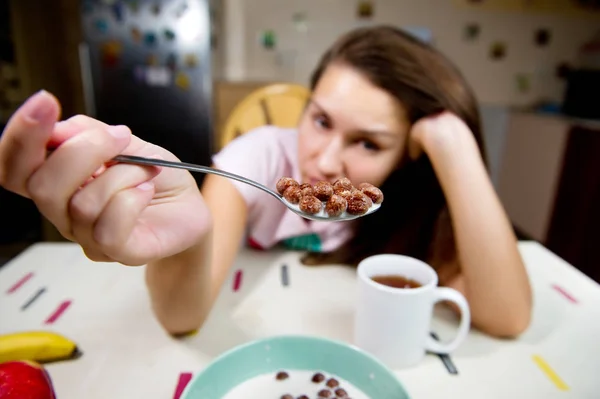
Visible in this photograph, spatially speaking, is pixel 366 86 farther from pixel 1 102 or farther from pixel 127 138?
pixel 1 102

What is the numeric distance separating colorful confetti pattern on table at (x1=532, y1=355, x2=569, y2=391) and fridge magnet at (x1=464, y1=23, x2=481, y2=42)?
2254mm

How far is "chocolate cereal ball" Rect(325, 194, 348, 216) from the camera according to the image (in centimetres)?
36

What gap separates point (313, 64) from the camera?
7.61 ft

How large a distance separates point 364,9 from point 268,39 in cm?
56

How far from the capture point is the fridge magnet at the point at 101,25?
6.31 ft

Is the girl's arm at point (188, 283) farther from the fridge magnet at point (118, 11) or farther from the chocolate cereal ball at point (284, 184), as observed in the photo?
the fridge magnet at point (118, 11)

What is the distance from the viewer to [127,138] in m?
0.29

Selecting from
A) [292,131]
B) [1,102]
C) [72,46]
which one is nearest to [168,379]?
[292,131]

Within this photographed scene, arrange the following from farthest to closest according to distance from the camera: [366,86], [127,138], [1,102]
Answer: [1,102], [366,86], [127,138]

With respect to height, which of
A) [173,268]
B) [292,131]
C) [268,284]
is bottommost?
[268,284]

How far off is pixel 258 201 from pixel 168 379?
0.98ft

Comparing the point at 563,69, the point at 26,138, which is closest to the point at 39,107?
the point at 26,138

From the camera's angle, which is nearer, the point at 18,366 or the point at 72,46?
the point at 18,366

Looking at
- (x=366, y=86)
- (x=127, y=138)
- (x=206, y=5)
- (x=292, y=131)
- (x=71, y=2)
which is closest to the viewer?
(x=127, y=138)
